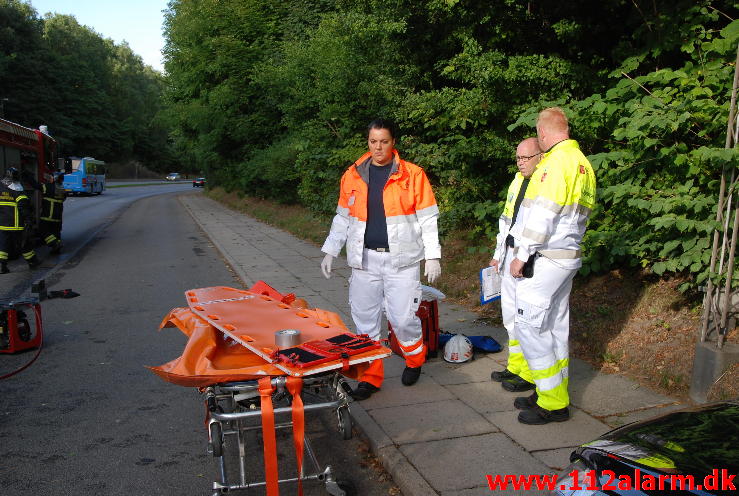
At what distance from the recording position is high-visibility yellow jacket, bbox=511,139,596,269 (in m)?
3.99

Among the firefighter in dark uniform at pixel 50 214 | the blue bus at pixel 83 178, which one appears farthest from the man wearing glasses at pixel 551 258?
the blue bus at pixel 83 178

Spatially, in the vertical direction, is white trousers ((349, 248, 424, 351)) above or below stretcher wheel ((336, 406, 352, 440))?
above

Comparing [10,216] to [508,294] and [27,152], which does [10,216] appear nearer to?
[27,152]

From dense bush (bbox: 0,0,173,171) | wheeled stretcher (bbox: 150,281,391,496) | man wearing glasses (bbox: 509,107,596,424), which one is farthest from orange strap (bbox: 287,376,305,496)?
dense bush (bbox: 0,0,173,171)

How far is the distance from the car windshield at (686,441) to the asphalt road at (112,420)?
164 centimetres

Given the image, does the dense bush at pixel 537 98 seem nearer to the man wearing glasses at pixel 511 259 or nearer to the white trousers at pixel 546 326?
→ the man wearing glasses at pixel 511 259

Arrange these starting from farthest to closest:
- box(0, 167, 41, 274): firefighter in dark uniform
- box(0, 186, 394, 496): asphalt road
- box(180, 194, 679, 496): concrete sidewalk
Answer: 1. box(0, 167, 41, 274): firefighter in dark uniform
2. box(0, 186, 394, 496): asphalt road
3. box(180, 194, 679, 496): concrete sidewalk

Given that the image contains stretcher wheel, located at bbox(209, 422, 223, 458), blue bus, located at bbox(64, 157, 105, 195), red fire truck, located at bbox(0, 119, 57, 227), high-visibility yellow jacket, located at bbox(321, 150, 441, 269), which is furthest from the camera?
blue bus, located at bbox(64, 157, 105, 195)

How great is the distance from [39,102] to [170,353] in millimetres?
63666

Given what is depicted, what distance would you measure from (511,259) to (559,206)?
0.92 metres

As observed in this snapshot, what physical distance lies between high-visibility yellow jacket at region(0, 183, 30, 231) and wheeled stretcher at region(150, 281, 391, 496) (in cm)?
877

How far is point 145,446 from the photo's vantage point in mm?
4230

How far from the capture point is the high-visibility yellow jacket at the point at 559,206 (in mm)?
3992

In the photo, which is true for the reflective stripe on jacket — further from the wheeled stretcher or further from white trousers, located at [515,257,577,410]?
white trousers, located at [515,257,577,410]
